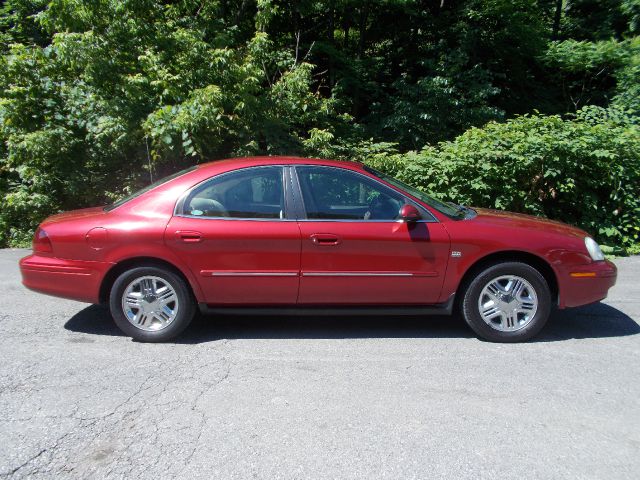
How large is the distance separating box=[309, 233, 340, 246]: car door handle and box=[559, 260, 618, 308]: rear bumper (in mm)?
1952

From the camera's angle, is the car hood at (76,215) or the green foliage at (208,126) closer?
the car hood at (76,215)

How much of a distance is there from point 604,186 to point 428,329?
494 centimetres

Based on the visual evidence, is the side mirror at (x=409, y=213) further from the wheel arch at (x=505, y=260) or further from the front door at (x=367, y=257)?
the wheel arch at (x=505, y=260)

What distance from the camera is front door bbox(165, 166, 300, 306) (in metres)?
4.51

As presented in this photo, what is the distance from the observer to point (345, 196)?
4703 millimetres

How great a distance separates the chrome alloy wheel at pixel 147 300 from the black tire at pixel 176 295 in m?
0.03

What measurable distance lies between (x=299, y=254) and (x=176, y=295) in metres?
1.10

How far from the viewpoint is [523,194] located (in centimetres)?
810

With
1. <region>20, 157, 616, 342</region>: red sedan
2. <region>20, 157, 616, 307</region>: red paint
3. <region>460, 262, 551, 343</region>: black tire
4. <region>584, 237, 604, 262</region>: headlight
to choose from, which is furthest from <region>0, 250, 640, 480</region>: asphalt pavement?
Answer: <region>584, 237, 604, 262</region>: headlight

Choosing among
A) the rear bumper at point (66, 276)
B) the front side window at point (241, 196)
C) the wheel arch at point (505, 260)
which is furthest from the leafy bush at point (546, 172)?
the rear bumper at point (66, 276)

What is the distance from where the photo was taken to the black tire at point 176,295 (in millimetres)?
4543

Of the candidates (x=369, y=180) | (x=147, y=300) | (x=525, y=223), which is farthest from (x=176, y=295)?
(x=525, y=223)

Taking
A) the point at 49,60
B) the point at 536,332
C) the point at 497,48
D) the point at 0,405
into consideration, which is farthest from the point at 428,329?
the point at 497,48

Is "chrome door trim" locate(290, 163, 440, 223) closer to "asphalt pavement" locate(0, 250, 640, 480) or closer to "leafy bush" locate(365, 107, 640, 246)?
"asphalt pavement" locate(0, 250, 640, 480)
